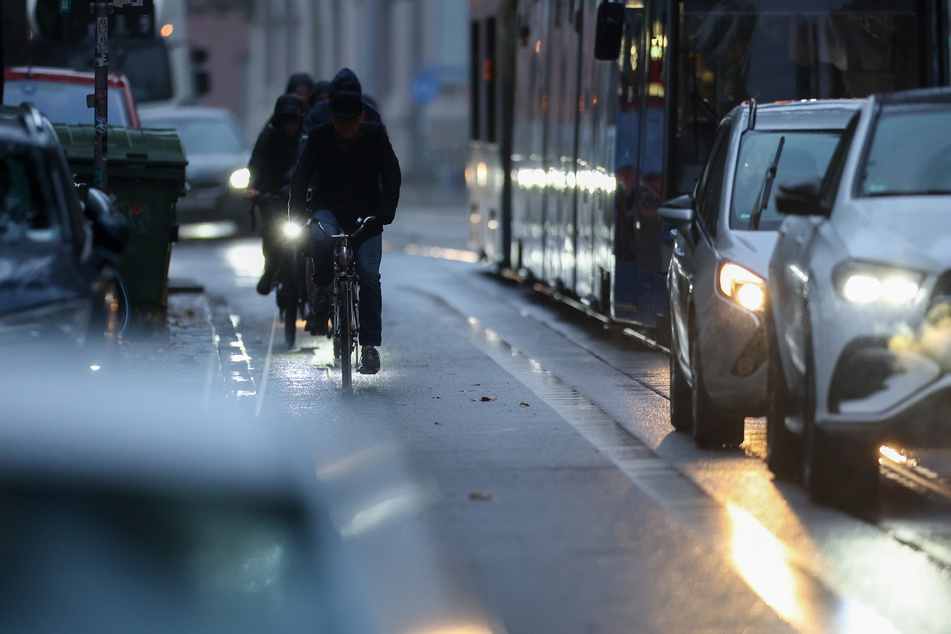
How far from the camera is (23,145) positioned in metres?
7.33

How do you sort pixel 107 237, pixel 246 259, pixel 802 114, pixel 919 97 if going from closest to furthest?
pixel 107 237 < pixel 919 97 < pixel 802 114 < pixel 246 259

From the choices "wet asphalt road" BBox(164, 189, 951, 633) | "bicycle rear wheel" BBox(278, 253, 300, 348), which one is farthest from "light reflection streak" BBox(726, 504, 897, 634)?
"bicycle rear wheel" BBox(278, 253, 300, 348)

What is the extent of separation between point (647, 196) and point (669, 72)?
895mm

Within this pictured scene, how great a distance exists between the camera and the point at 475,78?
72.9 feet

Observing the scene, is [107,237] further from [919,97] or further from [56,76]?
[56,76]

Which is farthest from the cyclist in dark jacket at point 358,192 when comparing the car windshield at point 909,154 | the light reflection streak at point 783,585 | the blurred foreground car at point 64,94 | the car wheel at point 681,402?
the blurred foreground car at point 64,94

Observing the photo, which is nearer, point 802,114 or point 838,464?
point 838,464

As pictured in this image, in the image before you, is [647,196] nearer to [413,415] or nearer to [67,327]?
[413,415]

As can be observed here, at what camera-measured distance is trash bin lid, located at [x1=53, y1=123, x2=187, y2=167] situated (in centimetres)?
1430

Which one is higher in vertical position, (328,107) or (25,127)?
(25,127)

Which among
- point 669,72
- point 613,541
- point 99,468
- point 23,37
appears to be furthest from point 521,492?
point 23,37

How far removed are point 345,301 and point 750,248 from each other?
10.4 feet

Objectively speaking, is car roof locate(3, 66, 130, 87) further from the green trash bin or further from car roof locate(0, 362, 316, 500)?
car roof locate(0, 362, 316, 500)

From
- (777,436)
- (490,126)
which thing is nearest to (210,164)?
(490,126)
